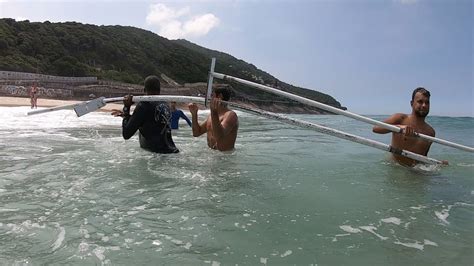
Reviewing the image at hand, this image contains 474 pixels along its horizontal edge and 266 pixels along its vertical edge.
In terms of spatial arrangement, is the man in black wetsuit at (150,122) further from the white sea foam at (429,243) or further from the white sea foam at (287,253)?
the white sea foam at (429,243)

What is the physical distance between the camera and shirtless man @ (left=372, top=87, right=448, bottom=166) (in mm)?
5711

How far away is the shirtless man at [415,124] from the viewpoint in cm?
571

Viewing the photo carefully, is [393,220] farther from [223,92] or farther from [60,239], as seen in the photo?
[223,92]

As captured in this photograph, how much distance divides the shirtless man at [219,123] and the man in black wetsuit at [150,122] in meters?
0.58

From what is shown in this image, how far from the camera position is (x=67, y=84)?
150ft

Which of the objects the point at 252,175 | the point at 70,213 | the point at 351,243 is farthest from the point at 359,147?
the point at 70,213

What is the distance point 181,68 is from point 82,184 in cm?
8087

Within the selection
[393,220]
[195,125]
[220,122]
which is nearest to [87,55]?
[195,125]

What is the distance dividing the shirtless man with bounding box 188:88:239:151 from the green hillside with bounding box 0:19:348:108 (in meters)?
43.0

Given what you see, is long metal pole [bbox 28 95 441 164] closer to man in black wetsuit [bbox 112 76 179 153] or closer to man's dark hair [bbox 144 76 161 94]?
man in black wetsuit [bbox 112 76 179 153]

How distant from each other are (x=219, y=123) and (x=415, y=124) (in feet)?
9.59

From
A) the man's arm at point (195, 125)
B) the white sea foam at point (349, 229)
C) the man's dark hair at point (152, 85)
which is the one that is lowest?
the white sea foam at point (349, 229)

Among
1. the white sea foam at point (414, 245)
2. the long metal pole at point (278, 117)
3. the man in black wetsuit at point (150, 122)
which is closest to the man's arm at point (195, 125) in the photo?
the man in black wetsuit at point (150, 122)

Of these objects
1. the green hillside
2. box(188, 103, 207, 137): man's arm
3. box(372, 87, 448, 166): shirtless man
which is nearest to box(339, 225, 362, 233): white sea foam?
box(372, 87, 448, 166): shirtless man
